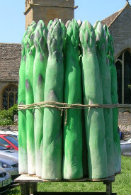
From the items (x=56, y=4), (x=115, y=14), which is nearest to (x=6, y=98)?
(x=115, y=14)

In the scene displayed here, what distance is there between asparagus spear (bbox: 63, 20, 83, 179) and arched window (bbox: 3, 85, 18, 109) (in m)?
35.5

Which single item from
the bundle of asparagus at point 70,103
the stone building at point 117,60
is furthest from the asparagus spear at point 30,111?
the stone building at point 117,60

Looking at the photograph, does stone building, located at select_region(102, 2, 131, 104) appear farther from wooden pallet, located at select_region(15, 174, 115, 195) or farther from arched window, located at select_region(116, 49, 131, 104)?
wooden pallet, located at select_region(15, 174, 115, 195)

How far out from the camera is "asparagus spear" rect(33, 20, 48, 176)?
13.4 feet

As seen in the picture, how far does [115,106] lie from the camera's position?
4.31 meters

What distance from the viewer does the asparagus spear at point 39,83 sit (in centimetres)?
407

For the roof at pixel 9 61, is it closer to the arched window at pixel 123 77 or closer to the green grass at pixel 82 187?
the arched window at pixel 123 77

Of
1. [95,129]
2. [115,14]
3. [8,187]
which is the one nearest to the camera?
[95,129]

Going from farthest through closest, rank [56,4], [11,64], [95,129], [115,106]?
[56,4], [11,64], [115,106], [95,129]

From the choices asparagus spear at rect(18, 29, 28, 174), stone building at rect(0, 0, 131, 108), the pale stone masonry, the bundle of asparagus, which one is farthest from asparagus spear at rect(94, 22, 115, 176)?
the pale stone masonry

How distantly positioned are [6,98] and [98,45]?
1411 inches

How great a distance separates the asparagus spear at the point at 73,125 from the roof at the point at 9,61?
36.0m

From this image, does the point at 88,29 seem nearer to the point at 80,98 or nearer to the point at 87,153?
the point at 80,98

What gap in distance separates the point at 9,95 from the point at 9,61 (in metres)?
4.27
